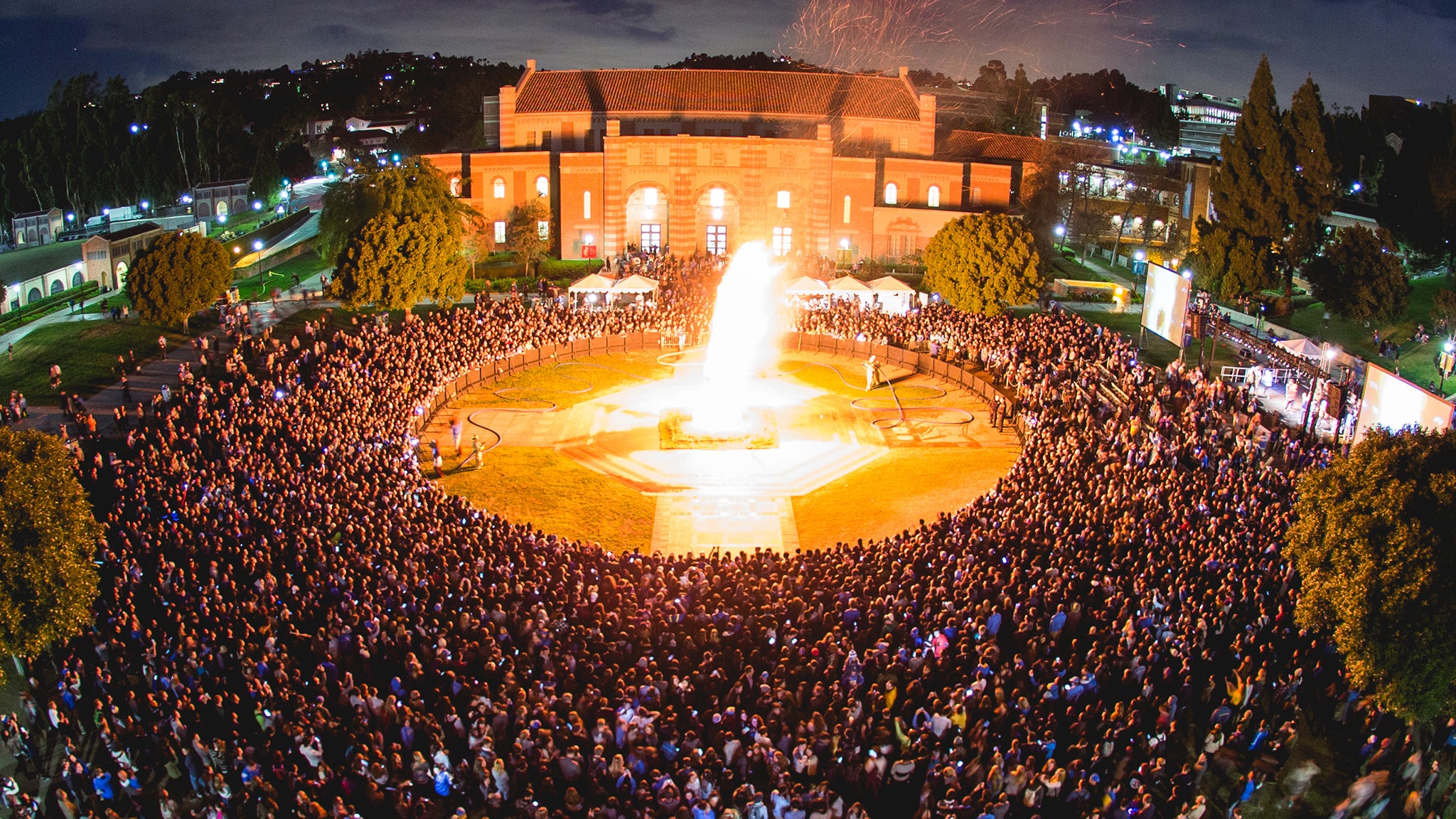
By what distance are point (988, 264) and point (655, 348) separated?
45.9 ft

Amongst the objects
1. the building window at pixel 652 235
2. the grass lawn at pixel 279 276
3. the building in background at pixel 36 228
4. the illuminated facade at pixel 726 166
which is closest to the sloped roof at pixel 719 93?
the illuminated facade at pixel 726 166

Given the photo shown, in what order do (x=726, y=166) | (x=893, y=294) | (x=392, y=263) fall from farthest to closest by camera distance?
1. (x=726, y=166)
2. (x=893, y=294)
3. (x=392, y=263)

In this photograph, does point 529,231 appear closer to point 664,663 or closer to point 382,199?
point 382,199

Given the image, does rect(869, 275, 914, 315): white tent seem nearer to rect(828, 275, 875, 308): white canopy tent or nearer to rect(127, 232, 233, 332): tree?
rect(828, 275, 875, 308): white canopy tent

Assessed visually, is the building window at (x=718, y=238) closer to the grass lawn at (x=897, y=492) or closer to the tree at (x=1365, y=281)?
the tree at (x=1365, y=281)

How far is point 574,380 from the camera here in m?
36.0

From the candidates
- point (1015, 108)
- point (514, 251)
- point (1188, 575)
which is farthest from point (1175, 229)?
point (1188, 575)

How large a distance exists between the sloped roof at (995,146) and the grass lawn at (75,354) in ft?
143

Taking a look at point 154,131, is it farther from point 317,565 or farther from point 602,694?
point 602,694

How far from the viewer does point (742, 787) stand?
39.0 ft

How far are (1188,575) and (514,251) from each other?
46.9 metres

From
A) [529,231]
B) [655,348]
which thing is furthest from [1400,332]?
[529,231]

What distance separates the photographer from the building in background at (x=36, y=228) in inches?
2975

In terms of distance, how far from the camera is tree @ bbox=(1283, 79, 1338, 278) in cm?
4694
